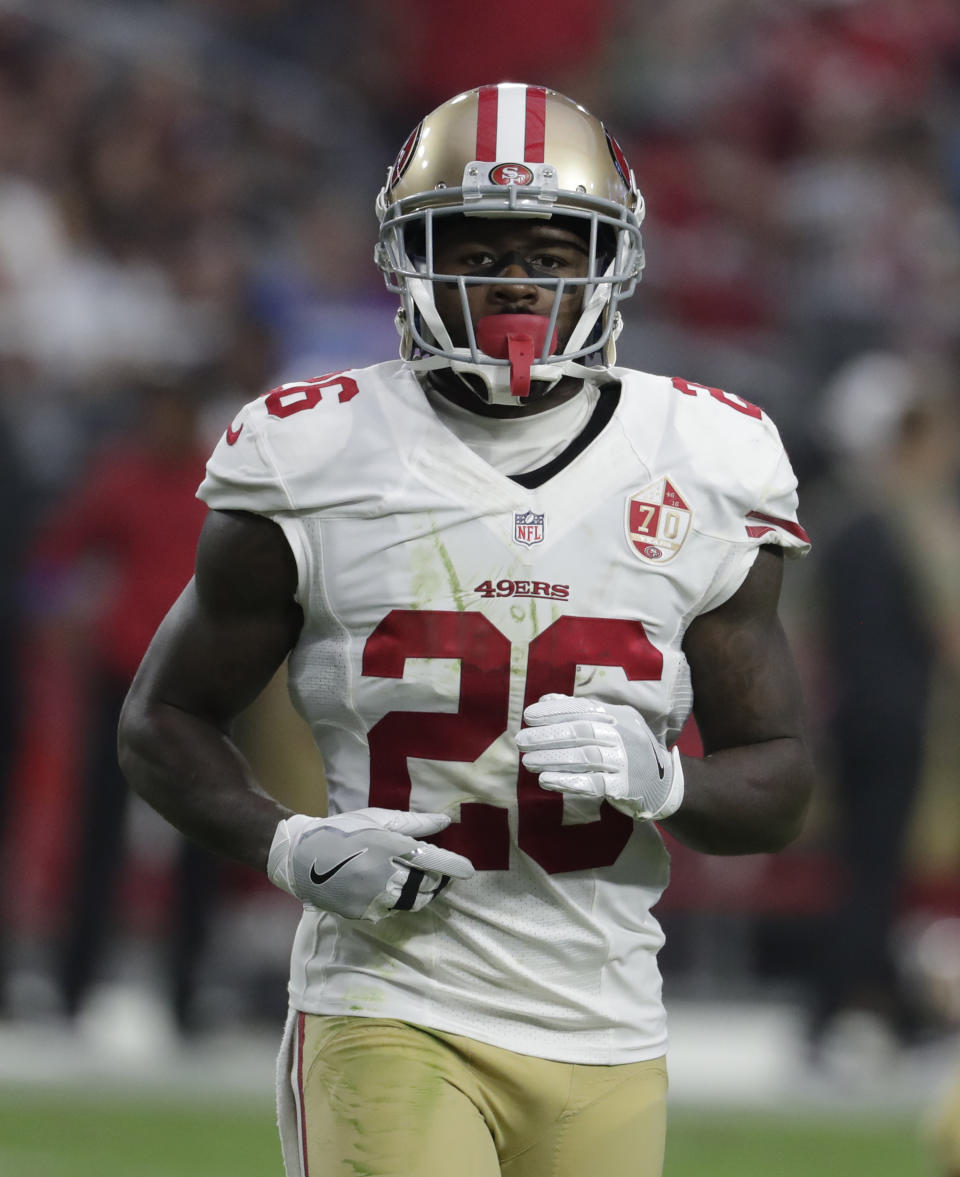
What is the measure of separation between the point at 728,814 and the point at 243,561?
588 millimetres

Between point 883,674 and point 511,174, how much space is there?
3.43 meters

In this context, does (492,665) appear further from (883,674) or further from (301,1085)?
(883,674)

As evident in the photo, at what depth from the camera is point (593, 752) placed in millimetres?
2045

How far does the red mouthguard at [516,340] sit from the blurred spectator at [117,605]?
9.97 ft

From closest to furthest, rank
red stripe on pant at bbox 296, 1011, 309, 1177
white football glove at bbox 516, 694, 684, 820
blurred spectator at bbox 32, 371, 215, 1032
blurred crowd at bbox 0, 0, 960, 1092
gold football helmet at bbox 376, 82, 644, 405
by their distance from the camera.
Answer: white football glove at bbox 516, 694, 684, 820 < red stripe on pant at bbox 296, 1011, 309, 1177 < gold football helmet at bbox 376, 82, 644, 405 < blurred spectator at bbox 32, 371, 215, 1032 < blurred crowd at bbox 0, 0, 960, 1092

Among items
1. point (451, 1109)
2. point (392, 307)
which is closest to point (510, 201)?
point (451, 1109)

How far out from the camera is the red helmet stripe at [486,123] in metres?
2.29

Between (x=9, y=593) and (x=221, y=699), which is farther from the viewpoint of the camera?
(x=9, y=593)

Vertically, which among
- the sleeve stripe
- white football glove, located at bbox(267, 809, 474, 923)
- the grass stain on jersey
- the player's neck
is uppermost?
the player's neck

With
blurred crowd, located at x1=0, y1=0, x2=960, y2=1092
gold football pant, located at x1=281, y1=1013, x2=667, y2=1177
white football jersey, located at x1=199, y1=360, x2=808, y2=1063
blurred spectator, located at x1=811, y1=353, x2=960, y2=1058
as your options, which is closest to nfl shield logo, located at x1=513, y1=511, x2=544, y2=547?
white football jersey, located at x1=199, y1=360, x2=808, y2=1063

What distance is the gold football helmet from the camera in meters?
2.26

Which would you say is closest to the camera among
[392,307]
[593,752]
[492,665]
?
[593,752]

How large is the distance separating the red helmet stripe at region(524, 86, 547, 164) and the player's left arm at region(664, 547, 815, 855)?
505 mm

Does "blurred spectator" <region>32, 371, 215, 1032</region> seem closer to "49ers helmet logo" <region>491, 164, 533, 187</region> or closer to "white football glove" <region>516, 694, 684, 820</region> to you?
"49ers helmet logo" <region>491, 164, 533, 187</region>
